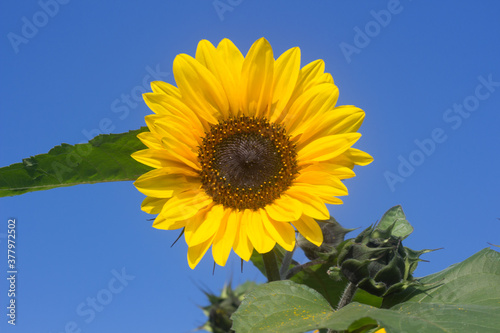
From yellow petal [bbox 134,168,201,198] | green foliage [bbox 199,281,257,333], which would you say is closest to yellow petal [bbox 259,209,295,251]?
yellow petal [bbox 134,168,201,198]

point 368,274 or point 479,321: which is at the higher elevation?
point 368,274

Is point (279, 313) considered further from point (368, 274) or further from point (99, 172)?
point (99, 172)

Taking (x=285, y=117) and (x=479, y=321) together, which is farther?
(x=285, y=117)

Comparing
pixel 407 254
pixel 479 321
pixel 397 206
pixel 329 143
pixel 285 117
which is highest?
pixel 285 117

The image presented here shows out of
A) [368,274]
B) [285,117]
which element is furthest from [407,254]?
[285,117]

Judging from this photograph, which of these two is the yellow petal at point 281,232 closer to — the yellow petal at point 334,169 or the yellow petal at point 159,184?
the yellow petal at point 334,169

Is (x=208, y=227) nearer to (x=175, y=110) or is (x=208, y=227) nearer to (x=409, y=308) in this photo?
(x=175, y=110)

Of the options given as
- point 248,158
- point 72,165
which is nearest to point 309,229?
point 248,158

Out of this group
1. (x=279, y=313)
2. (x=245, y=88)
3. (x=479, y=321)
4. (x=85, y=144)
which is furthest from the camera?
(x=245, y=88)
